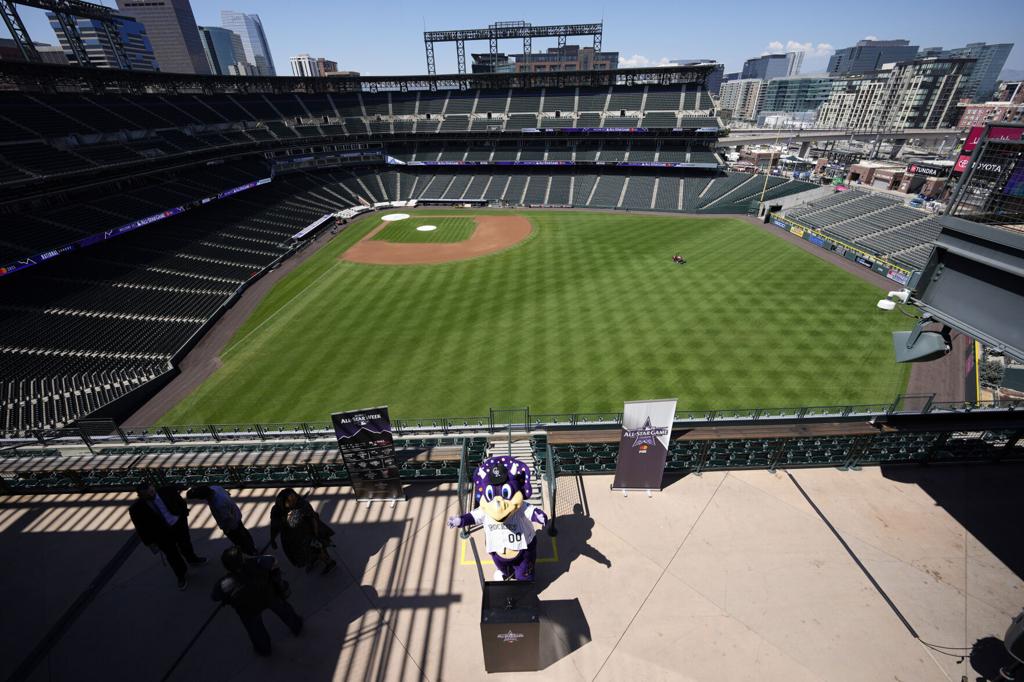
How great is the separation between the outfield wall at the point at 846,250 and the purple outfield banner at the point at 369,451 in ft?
121

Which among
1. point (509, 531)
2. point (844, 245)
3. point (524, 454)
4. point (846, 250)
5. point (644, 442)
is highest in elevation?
point (644, 442)

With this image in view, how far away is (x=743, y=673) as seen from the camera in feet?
21.8

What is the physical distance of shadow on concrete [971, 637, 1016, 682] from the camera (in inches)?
255

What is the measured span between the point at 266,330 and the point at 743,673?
99.9 feet

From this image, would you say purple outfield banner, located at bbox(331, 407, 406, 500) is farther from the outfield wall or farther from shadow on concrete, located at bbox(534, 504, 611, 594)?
the outfield wall

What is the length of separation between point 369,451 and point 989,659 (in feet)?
37.7

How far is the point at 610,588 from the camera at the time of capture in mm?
7828

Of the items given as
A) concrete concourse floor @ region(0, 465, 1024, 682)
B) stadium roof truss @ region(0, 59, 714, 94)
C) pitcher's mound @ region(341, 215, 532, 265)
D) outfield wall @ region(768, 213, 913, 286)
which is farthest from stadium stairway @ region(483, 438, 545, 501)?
stadium roof truss @ region(0, 59, 714, 94)

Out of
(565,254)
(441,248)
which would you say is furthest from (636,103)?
(441,248)

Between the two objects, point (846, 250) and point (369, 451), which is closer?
point (369, 451)

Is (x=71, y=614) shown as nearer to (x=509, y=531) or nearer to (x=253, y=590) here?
(x=253, y=590)

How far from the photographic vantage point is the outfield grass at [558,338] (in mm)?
20875

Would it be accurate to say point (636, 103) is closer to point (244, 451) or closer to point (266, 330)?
point (266, 330)

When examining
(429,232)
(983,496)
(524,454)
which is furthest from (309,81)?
(983,496)
